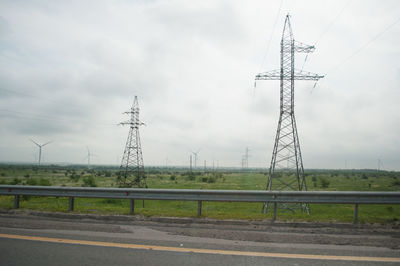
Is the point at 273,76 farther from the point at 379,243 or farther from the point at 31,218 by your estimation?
the point at 31,218

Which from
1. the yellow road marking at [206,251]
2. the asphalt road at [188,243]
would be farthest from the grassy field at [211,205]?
the yellow road marking at [206,251]

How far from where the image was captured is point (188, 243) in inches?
230

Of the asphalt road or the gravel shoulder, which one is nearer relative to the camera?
the asphalt road

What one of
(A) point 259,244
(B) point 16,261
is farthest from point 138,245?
(A) point 259,244

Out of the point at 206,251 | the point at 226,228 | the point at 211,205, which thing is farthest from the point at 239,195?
the point at 211,205

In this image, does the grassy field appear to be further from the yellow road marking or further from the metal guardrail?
the yellow road marking

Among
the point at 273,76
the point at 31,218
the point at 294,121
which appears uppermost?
the point at 273,76

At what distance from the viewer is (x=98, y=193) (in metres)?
9.16

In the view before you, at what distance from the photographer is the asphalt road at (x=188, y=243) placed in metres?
4.82

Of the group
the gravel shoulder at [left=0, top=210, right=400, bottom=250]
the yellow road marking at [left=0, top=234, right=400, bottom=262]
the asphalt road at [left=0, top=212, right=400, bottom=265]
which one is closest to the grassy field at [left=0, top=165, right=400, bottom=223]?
the gravel shoulder at [left=0, top=210, right=400, bottom=250]

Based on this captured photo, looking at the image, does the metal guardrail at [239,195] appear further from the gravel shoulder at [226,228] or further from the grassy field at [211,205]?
the gravel shoulder at [226,228]

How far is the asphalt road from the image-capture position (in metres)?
4.82

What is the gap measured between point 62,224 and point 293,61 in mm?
14475

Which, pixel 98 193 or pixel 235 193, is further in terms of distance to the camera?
pixel 98 193
